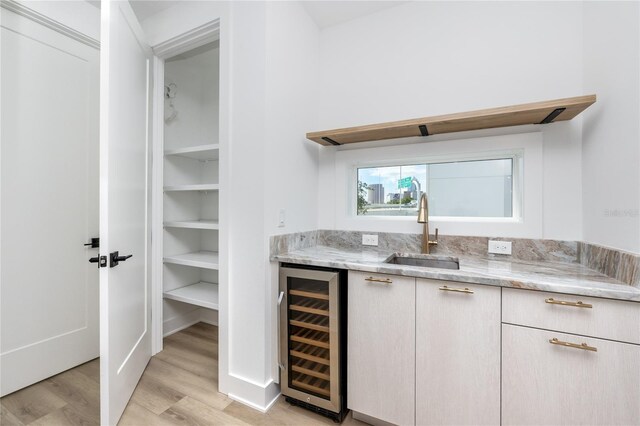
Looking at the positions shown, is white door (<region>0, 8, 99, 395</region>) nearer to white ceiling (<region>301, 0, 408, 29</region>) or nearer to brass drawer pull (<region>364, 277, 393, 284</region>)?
white ceiling (<region>301, 0, 408, 29</region>)

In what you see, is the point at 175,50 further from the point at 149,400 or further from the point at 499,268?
the point at 499,268

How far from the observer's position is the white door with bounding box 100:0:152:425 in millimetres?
1358

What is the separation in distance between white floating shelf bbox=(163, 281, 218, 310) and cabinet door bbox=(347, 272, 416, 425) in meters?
1.20

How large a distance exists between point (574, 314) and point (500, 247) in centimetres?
63

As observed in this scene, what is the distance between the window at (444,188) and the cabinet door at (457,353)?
79cm

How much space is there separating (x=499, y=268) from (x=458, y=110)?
1052 millimetres

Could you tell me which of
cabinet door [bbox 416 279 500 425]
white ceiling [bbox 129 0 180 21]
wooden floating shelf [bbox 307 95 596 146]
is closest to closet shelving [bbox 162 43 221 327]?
white ceiling [bbox 129 0 180 21]

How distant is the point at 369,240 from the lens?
2047 mm

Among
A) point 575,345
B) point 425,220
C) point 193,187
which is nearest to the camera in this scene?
point 575,345

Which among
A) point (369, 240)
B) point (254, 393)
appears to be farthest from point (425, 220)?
point (254, 393)

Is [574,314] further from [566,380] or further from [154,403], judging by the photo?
[154,403]

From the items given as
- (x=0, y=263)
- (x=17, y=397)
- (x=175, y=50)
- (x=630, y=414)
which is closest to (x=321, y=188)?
(x=175, y=50)

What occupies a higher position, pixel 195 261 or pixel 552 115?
pixel 552 115

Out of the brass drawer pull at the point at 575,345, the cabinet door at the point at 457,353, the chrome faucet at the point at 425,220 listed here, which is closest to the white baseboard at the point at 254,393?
the cabinet door at the point at 457,353
